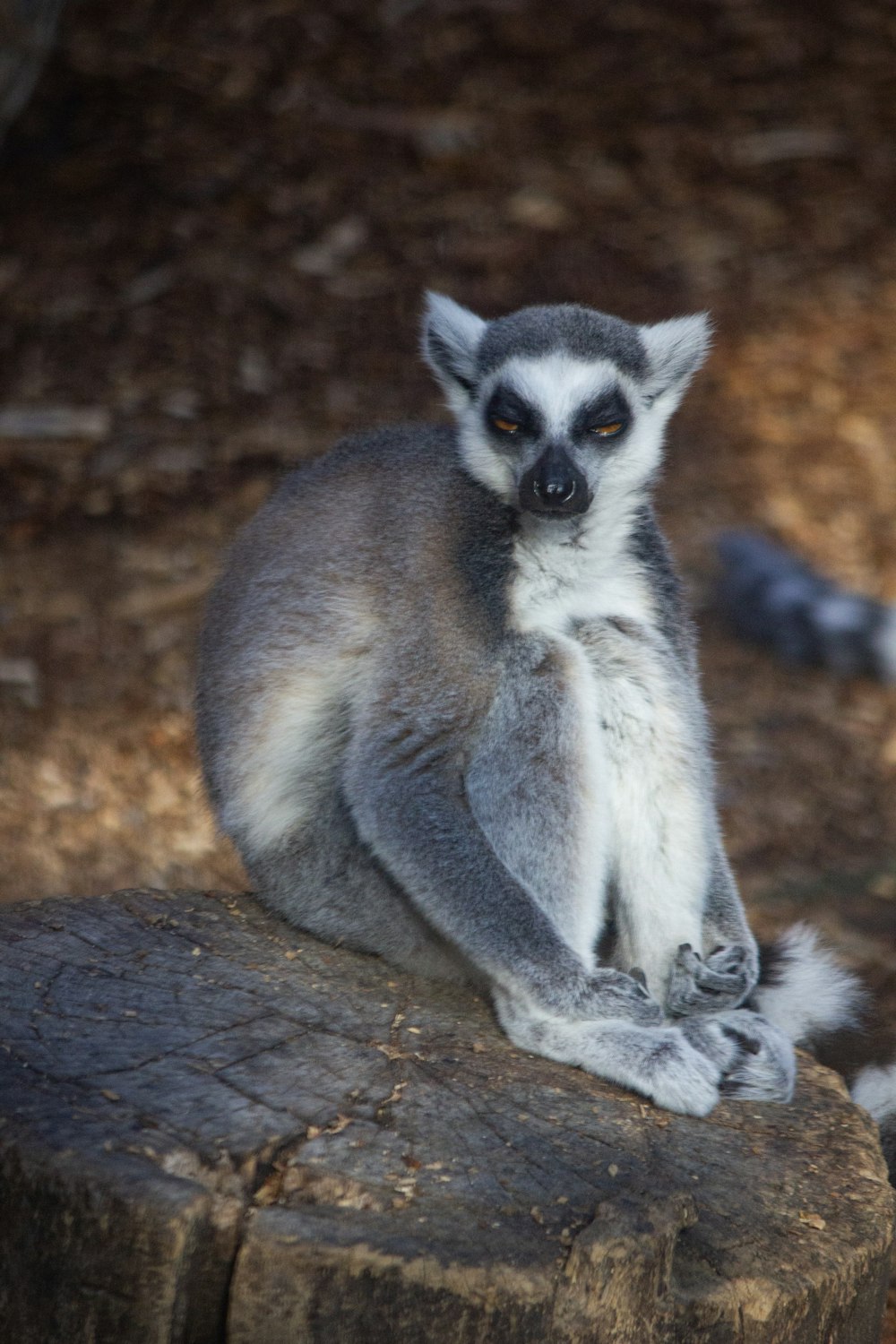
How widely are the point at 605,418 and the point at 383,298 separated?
15.8ft

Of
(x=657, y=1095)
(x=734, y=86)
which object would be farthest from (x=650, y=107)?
(x=657, y=1095)

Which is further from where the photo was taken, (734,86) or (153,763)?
(734,86)

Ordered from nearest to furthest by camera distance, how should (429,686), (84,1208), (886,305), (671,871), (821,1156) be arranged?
(84,1208)
(821,1156)
(429,686)
(671,871)
(886,305)

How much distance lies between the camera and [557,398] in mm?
3586

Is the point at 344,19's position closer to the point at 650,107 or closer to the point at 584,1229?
the point at 650,107

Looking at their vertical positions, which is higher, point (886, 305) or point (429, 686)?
point (429, 686)

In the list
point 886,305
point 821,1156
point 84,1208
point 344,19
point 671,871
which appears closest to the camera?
point 84,1208

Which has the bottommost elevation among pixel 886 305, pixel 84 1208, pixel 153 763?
pixel 153 763

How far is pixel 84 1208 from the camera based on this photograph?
2230 mm

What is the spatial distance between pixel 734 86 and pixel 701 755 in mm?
7308

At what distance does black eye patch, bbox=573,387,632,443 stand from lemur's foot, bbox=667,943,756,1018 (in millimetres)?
1300

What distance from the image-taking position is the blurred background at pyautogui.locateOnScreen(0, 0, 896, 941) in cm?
640

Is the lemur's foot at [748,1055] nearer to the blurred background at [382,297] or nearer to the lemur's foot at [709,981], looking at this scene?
the lemur's foot at [709,981]

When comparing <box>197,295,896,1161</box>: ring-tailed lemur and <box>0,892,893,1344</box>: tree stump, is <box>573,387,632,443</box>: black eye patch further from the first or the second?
<box>0,892,893,1344</box>: tree stump
